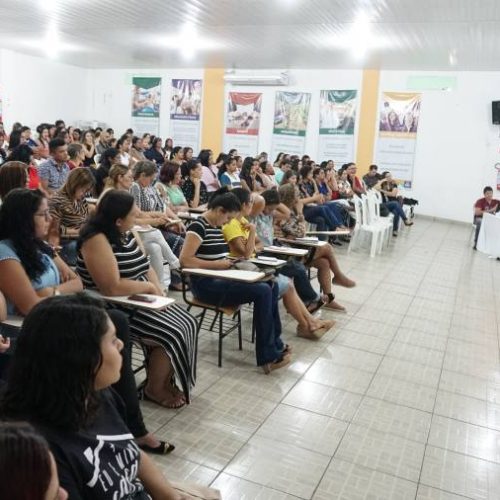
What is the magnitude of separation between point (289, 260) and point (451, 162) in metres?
7.61

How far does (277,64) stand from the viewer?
438 inches

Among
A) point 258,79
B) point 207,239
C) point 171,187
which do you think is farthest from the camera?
point 258,79

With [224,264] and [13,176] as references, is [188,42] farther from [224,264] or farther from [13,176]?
[224,264]

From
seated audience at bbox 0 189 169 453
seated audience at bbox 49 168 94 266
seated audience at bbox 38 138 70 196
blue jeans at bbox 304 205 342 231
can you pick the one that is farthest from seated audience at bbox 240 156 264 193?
seated audience at bbox 0 189 169 453

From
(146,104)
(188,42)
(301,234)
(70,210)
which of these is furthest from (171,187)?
(146,104)

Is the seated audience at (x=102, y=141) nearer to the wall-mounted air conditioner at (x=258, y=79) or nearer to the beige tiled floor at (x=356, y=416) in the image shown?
the wall-mounted air conditioner at (x=258, y=79)

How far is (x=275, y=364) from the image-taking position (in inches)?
129

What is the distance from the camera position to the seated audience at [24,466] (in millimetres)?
747

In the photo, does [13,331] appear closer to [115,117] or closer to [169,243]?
[169,243]

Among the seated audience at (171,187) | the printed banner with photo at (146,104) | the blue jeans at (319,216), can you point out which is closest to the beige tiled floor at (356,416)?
the seated audience at (171,187)

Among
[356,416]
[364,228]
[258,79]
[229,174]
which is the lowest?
[356,416]

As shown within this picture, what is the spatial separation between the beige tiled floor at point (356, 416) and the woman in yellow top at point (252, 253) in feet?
0.32

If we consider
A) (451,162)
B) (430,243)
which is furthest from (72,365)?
(451,162)

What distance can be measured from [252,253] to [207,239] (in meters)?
0.45
